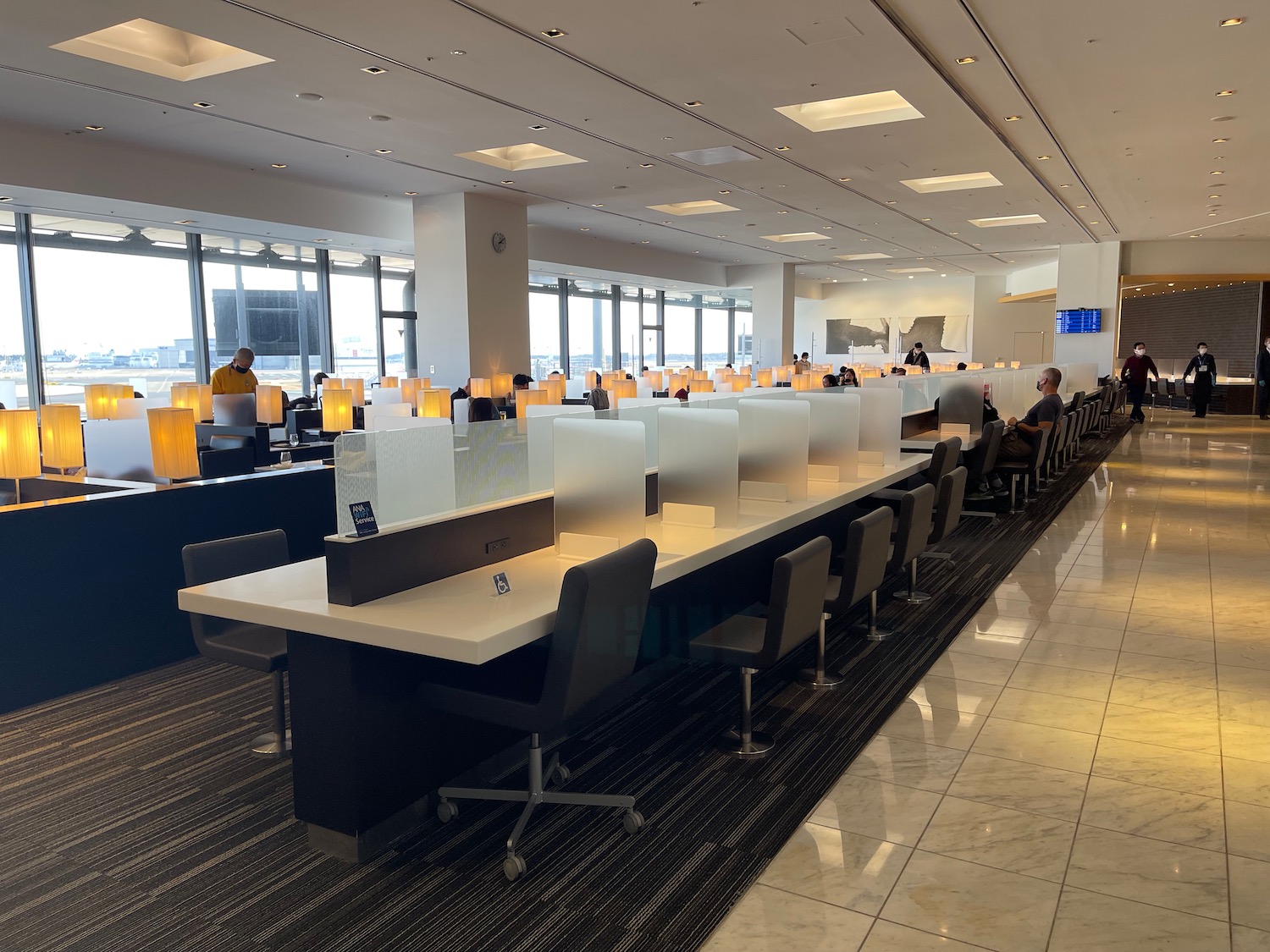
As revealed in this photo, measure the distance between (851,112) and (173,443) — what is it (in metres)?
6.70

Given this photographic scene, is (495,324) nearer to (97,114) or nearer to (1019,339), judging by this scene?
(97,114)

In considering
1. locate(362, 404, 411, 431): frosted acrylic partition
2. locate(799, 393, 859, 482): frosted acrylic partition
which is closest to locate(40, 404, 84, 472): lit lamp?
locate(362, 404, 411, 431): frosted acrylic partition

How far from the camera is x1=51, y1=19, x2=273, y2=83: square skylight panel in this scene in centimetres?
641

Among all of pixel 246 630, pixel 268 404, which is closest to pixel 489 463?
pixel 246 630

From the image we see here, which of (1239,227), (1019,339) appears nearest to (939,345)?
(1019,339)

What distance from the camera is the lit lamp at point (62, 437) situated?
4.98m

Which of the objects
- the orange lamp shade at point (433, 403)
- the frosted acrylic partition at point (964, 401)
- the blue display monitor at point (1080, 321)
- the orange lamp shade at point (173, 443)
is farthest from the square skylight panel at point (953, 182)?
the orange lamp shade at point (173, 443)

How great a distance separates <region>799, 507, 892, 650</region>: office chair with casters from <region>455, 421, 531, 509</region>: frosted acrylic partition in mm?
1261

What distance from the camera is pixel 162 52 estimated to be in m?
6.77

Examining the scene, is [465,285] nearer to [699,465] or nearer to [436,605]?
[699,465]

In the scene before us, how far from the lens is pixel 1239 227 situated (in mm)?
16141

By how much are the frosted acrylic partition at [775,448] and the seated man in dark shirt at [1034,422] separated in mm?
4451

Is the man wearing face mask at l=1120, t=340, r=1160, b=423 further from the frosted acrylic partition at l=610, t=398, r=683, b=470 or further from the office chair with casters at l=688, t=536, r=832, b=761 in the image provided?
the office chair with casters at l=688, t=536, r=832, b=761

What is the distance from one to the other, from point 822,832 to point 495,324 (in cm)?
1072
